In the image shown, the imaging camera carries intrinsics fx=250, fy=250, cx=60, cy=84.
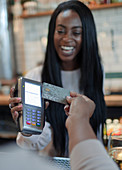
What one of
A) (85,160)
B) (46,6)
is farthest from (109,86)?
(85,160)

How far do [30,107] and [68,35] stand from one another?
609mm

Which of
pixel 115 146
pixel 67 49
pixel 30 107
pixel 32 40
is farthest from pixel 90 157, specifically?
pixel 32 40

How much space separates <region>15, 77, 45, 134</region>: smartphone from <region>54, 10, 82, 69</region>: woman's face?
514 mm

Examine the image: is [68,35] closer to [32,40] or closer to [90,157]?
[90,157]

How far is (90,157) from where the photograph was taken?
479 mm

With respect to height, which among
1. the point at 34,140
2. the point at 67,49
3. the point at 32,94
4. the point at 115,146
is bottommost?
the point at 34,140

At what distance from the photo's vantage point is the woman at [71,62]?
1294mm

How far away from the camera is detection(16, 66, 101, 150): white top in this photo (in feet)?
3.76

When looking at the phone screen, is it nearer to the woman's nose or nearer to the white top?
the white top

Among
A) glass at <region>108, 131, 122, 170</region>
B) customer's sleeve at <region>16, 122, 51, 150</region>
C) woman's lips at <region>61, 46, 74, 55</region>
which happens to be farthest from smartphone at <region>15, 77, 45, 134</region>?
woman's lips at <region>61, 46, 74, 55</region>

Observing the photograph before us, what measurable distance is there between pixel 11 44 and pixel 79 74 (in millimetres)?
2185

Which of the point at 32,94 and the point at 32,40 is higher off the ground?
the point at 32,40

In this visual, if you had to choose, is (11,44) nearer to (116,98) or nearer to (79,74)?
(116,98)

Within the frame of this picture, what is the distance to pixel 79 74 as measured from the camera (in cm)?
145
